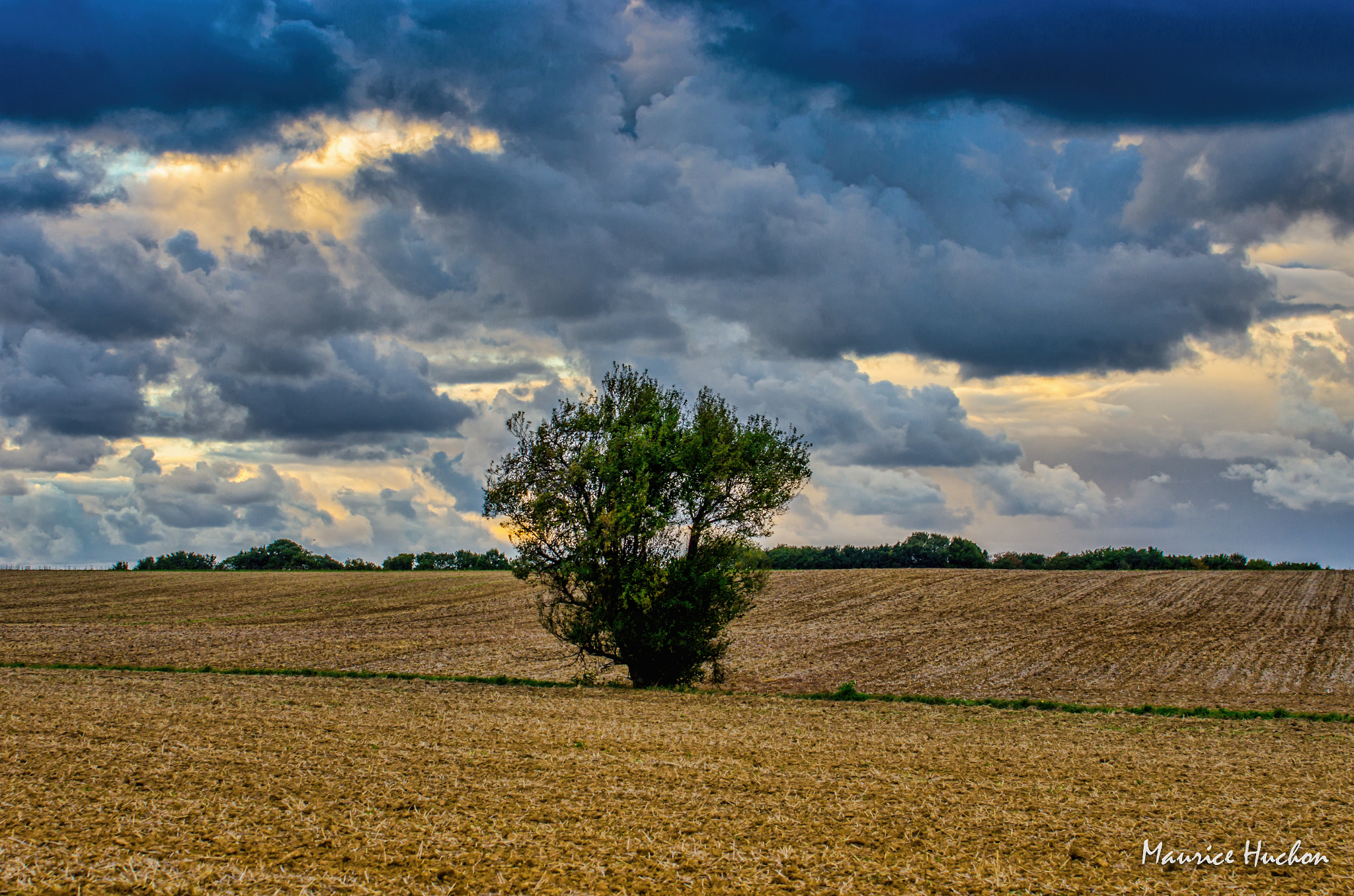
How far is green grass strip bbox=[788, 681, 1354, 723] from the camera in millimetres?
25656

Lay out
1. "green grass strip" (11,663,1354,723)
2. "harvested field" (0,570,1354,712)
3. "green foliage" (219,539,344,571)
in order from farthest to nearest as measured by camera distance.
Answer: "green foliage" (219,539,344,571) < "harvested field" (0,570,1354,712) < "green grass strip" (11,663,1354,723)

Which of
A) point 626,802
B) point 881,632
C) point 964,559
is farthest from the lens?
point 964,559

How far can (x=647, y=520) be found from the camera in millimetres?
27688

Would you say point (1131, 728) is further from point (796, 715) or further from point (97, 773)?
point (97, 773)

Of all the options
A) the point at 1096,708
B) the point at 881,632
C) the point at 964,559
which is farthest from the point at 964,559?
the point at 1096,708

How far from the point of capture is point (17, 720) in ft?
60.4

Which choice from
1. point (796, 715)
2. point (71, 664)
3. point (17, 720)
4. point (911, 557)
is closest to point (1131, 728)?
point (796, 715)

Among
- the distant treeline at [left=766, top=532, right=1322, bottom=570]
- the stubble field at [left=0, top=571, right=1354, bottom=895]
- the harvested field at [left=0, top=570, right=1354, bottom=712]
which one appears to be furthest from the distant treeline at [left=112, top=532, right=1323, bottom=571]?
the stubble field at [left=0, top=571, right=1354, bottom=895]

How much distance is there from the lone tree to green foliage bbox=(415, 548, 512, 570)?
8801 centimetres

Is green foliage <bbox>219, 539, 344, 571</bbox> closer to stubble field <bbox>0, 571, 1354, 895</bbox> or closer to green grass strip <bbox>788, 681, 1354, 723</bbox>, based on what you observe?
stubble field <bbox>0, 571, 1354, 895</bbox>

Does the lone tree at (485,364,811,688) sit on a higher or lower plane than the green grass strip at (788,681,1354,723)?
higher
